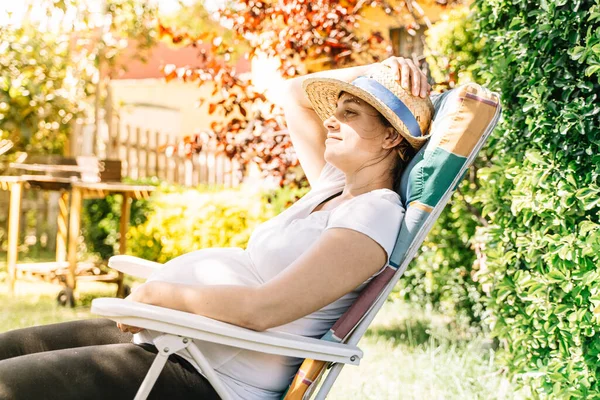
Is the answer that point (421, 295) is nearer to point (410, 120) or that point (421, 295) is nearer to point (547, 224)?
point (547, 224)

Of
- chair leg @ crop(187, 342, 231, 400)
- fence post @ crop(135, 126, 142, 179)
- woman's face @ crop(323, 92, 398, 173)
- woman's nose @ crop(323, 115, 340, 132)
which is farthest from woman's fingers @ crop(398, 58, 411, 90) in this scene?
fence post @ crop(135, 126, 142, 179)

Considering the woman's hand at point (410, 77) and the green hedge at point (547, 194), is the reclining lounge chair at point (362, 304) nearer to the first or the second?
the woman's hand at point (410, 77)

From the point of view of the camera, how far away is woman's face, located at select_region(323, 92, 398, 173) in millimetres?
2355

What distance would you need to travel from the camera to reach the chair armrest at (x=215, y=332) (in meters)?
1.81

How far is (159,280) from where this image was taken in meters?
2.23

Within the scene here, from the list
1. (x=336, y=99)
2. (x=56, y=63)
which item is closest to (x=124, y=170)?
(x=56, y=63)

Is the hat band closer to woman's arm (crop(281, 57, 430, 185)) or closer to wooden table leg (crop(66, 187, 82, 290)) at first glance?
woman's arm (crop(281, 57, 430, 185))

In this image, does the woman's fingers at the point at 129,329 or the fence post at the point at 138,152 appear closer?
the woman's fingers at the point at 129,329

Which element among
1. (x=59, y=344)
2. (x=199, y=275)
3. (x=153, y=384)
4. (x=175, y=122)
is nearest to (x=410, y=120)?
(x=199, y=275)

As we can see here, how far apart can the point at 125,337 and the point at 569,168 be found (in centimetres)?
187

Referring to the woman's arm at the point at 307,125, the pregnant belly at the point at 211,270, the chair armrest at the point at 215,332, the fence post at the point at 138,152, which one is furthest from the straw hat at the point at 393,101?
the fence post at the point at 138,152

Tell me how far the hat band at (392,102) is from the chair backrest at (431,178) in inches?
2.8

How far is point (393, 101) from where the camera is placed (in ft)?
7.55

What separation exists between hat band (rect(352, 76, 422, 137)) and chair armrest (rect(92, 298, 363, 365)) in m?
0.77
